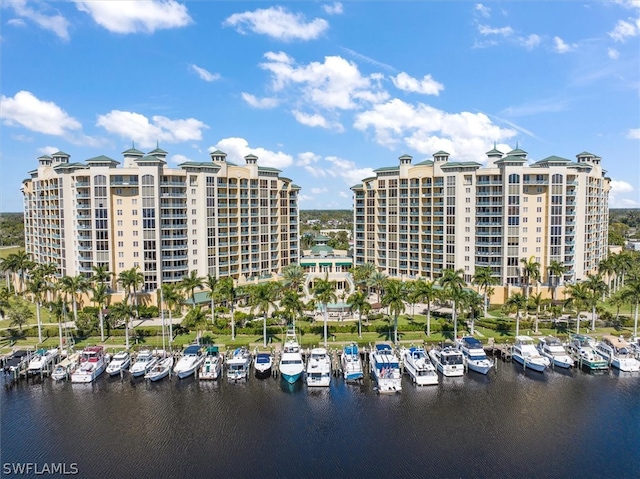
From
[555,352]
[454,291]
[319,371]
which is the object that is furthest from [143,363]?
[555,352]

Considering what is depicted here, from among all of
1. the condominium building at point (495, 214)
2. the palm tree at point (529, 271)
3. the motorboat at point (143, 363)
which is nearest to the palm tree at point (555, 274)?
the condominium building at point (495, 214)

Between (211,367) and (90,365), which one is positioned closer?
(211,367)

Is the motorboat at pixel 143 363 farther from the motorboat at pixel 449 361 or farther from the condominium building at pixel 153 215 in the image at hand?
the motorboat at pixel 449 361

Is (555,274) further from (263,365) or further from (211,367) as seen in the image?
(211,367)

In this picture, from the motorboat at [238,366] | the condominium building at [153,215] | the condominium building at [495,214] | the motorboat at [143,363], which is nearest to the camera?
the motorboat at [238,366]

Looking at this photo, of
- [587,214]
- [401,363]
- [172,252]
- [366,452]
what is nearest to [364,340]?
[401,363]

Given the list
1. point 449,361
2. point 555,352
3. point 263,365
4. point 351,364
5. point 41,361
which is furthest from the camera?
point 555,352

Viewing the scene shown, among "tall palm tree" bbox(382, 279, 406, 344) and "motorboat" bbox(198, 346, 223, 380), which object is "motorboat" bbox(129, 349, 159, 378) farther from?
"tall palm tree" bbox(382, 279, 406, 344)

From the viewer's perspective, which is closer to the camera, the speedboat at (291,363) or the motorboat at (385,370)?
the motorboat at (385,370)
